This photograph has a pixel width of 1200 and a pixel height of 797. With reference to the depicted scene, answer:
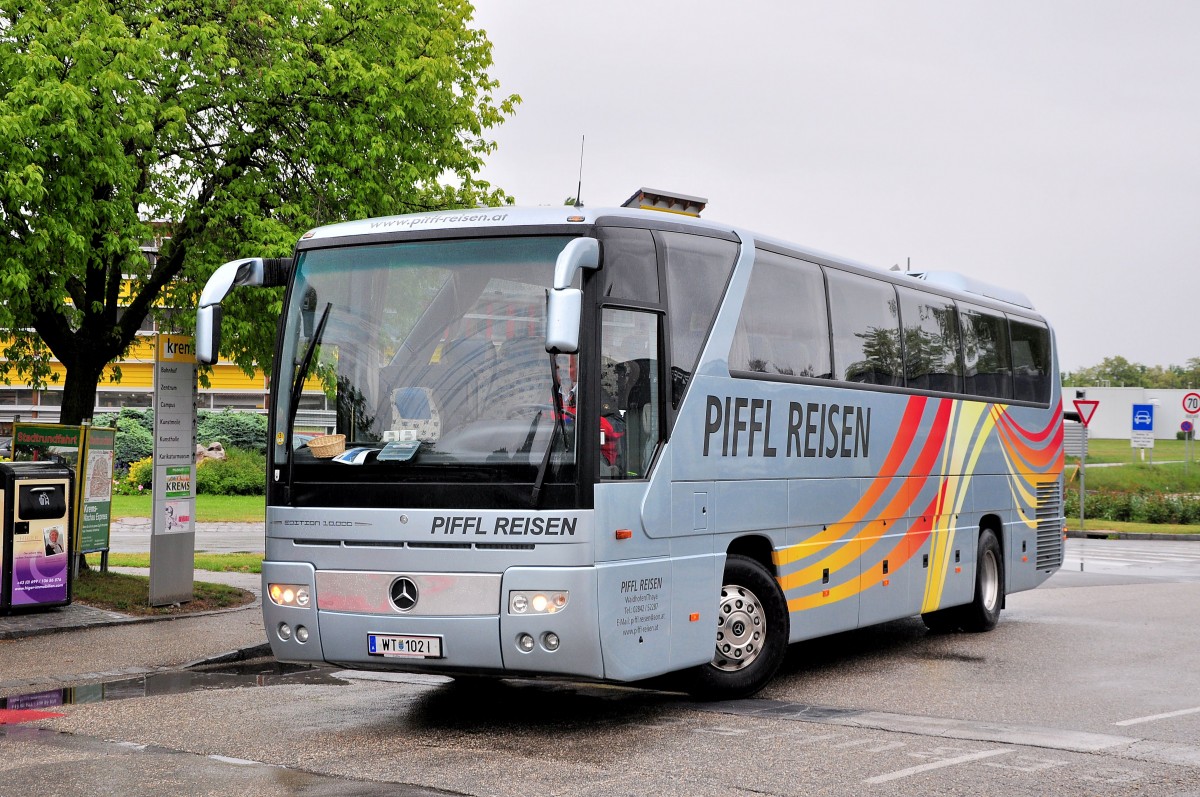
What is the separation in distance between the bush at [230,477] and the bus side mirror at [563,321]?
130 feet

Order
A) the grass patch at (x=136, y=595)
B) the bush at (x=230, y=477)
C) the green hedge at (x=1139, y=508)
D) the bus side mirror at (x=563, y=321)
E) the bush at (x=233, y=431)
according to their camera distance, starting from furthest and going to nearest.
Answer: the bush at (x=233, y=431), the bush at (x=230, y=477), the green hedge at (x=1139, y=508), the grass patch at (x=136, y=595), the bus side mirror at (x=563, y=321)

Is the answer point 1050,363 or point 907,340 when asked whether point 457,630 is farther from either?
point 1050,363

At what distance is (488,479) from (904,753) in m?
2.89

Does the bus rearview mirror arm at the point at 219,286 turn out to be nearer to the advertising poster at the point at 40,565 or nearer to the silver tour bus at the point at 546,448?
the silver tour bus at the point at 546,448

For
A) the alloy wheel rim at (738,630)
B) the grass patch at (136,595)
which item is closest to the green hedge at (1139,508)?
the grass patch at (136,595)

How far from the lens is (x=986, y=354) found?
577 inches

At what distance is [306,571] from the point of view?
8.71 m

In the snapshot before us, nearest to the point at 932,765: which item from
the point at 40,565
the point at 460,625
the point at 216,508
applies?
the point at 460,625

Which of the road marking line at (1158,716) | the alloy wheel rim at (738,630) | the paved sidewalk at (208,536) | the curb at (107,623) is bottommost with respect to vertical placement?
the paved sidewalk at (208,536)

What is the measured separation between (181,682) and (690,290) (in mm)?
5075

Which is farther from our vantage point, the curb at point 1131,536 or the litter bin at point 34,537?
Answer: the curb at point 1131,536

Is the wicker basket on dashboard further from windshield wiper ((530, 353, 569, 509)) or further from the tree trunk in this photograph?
the tree trunk

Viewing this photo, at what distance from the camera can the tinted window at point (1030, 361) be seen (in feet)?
50.8

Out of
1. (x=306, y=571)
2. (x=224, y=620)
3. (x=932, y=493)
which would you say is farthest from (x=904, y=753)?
(x=224, y=620)
